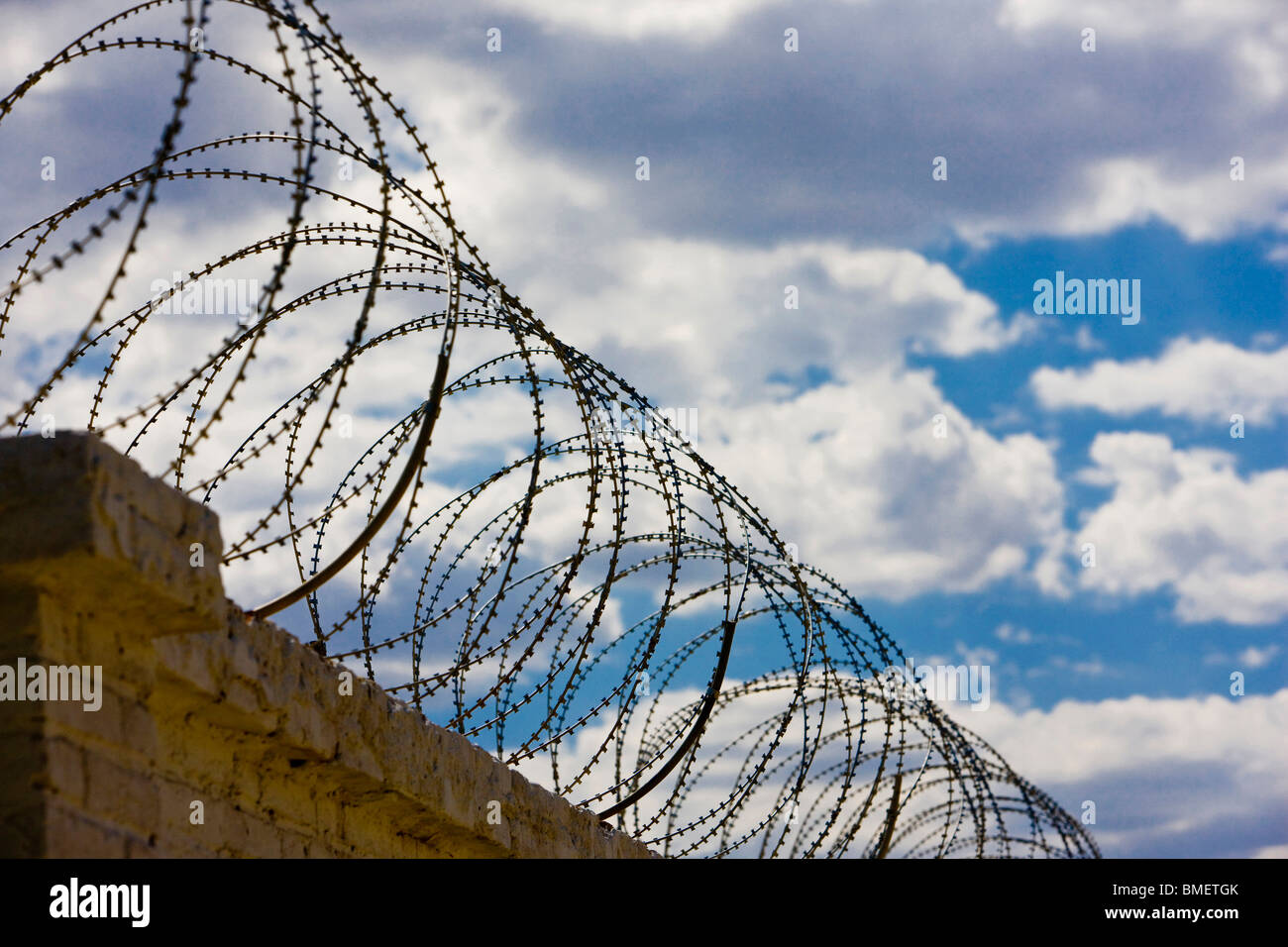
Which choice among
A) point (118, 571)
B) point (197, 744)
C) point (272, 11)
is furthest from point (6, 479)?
point (272, 11)

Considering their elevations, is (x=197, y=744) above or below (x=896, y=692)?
below

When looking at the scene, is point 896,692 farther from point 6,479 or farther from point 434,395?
point 6,479

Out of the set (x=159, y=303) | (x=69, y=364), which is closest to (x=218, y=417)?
(x=69, y=364)

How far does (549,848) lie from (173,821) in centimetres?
312

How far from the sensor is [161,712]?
15.6ft

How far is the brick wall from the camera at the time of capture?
13.2ft

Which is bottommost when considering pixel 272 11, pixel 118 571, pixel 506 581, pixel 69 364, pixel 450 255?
pixel 118 571

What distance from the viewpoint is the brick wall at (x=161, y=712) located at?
4.02 metres

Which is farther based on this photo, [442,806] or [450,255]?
[442,806]

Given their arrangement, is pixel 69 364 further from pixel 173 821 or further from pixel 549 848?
pixel 549 848

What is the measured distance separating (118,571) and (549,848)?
3.92 m

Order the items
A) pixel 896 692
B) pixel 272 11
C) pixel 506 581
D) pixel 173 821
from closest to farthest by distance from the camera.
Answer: pixel 173 821 < pixel 272 11 < pixel 506 581 < pixel 896 692

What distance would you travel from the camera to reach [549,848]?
7547 millimetres
